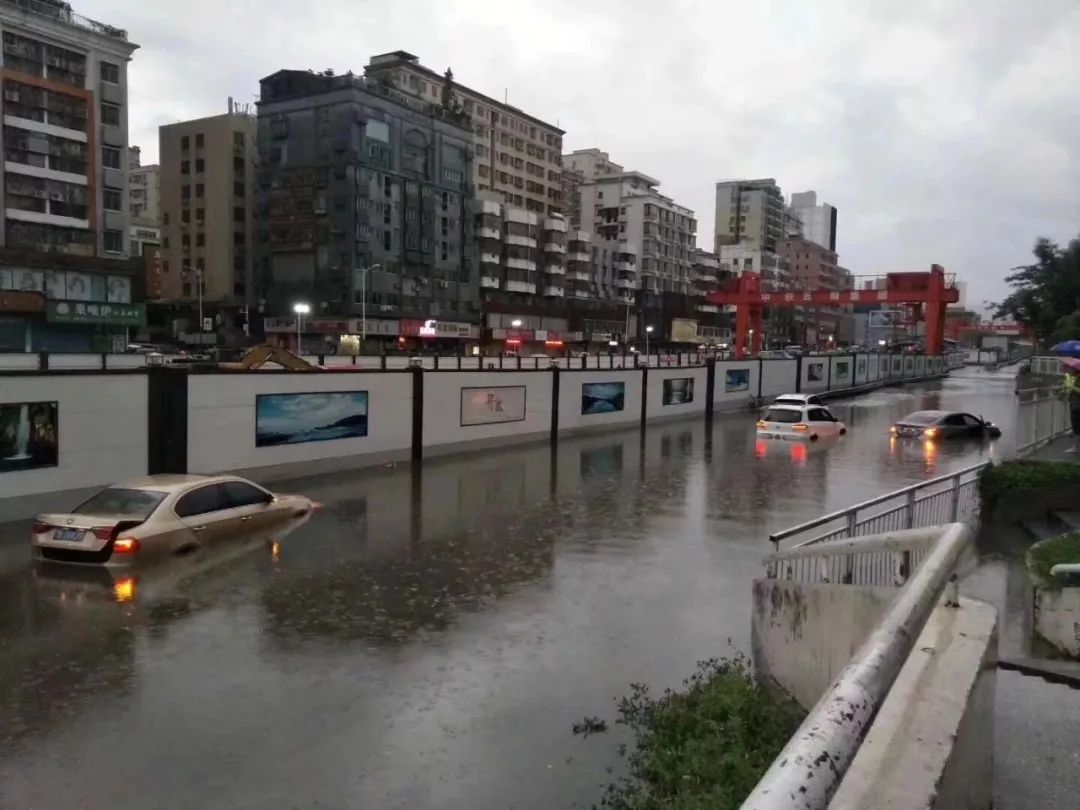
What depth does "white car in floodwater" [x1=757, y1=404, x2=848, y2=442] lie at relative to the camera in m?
33.2

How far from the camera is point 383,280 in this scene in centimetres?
7200

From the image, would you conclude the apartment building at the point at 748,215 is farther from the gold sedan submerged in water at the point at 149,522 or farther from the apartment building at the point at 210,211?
the gold sedan submerged in water at the point at 149,522

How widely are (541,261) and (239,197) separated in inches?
1223

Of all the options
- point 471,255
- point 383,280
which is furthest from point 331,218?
point 471,255

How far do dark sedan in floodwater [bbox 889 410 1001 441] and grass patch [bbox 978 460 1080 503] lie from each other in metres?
17.7

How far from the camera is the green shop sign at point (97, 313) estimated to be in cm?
5331

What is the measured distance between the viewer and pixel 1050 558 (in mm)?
9062

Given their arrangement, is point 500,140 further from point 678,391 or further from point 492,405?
point 492,405

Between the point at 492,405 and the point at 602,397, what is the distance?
7.54 metres

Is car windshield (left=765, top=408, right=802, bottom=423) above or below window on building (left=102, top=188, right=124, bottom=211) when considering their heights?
below

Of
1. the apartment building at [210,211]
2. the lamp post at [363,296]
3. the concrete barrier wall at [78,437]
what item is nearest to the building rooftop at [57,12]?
the apartment building at [210,211]

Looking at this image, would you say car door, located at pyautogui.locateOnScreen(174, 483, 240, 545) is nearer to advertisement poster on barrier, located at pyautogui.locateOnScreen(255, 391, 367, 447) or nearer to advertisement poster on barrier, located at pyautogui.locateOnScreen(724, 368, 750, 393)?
advertisement poster on barrier, located at pyautogui.locateOnScreen(255, 391, 367, 447)

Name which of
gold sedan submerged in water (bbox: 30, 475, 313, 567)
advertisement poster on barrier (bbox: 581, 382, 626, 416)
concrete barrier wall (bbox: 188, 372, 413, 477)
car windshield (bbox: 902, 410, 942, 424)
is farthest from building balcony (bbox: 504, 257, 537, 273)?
gold sedan submerged in water (bbox: 30, 475, 313, 567)

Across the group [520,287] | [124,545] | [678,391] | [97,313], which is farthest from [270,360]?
[520,287]
